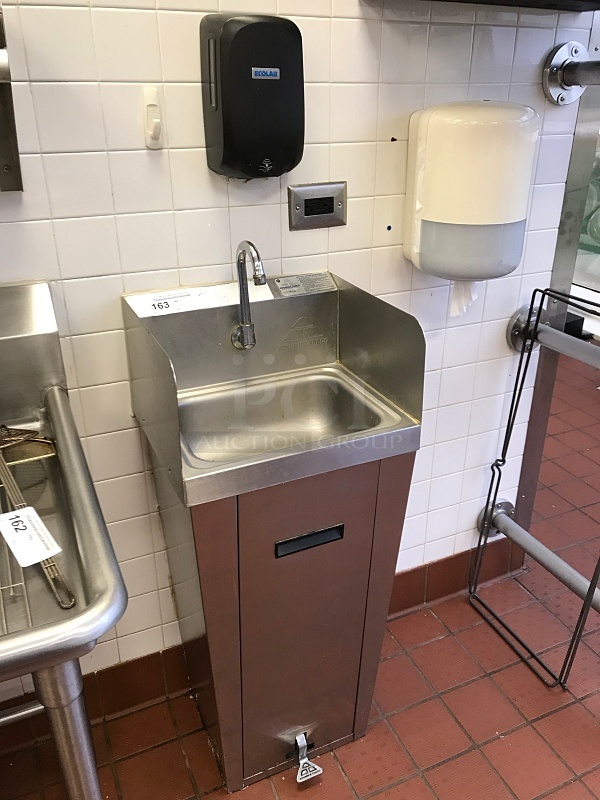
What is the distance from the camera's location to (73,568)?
3.13ft

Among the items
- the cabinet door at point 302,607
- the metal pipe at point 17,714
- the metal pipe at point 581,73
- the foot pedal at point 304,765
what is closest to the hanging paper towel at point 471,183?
the metal pipe at point 581,73

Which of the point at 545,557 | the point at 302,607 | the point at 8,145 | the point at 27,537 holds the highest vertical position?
the point at 8,145

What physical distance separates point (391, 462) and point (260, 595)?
370 mm

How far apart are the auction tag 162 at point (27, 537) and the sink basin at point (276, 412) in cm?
48

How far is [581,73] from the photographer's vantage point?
153cm

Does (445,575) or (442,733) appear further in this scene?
(445,575)

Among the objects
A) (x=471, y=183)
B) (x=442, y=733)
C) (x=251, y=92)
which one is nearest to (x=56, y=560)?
(x=251, y=92)

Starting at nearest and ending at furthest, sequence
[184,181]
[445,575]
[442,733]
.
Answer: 1. [184,181]
2. [442,733]
3. [445,575]

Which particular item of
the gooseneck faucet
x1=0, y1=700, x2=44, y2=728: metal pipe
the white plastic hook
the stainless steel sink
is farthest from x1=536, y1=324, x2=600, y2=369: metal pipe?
x1=0, y1=700, x2=44, y2=728: metal pipe

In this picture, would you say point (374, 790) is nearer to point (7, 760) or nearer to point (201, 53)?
point (7, 760)

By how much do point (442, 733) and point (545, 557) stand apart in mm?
573

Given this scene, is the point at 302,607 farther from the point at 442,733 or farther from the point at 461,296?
the point at 461,296

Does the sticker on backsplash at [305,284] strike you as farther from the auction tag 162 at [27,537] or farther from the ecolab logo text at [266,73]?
the auction tag 162 at [27,537]

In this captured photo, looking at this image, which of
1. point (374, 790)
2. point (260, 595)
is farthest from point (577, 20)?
point (374, 790)
